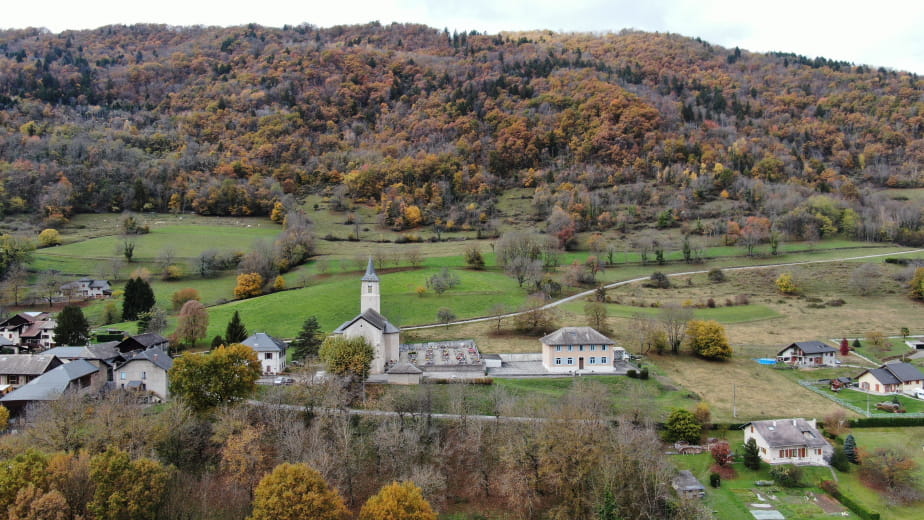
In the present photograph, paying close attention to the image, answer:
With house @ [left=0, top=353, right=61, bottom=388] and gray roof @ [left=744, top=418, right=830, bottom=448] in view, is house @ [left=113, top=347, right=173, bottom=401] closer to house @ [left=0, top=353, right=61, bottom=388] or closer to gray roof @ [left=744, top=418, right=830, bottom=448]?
house @ [left=0, top=353, right=61, bottom=388]

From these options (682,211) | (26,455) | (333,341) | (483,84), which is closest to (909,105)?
(682,211)

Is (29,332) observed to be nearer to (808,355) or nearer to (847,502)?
(847,502)

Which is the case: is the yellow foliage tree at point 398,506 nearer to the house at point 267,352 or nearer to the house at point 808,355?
the house at point 267,352

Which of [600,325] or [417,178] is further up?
[417,178]

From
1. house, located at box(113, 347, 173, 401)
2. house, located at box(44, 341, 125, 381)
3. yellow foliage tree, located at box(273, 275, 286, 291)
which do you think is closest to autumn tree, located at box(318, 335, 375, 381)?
house, located at box(113, 347, 173, 401)

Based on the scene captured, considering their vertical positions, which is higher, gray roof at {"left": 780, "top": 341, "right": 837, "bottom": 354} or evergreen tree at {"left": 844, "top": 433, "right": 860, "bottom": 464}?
gray roof at {"left": 780, "top": 341, "right": 837, "bottom": 354}

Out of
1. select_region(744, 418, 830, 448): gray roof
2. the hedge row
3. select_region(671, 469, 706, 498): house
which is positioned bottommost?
the hedge row

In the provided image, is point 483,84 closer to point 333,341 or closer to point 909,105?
point 909,105
